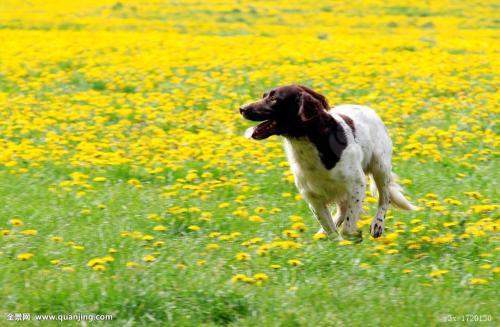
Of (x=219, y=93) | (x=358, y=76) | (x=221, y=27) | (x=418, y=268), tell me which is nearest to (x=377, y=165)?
(x=418, y=268)

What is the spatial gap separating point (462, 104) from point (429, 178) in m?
3.60

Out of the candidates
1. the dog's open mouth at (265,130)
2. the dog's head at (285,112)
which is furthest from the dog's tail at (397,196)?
the dog's open mouth at (265,130)

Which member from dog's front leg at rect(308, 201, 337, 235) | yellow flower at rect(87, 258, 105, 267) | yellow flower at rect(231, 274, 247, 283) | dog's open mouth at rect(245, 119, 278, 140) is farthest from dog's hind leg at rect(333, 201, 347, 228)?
yellow flower at rect(87, 258, 105, 267)

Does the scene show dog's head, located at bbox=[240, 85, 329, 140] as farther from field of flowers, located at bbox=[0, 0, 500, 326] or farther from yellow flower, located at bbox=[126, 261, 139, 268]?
yellow flower, located at bbox=[126, 261, 139, 268]

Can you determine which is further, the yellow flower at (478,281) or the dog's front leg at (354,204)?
the dog's front leg at (354,204)

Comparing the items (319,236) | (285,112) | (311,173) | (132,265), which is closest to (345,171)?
(311,173)

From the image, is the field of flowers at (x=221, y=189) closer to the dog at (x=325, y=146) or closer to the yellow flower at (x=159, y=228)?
the yellow flower at (x=159, y=228)

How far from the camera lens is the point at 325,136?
21.3 feet

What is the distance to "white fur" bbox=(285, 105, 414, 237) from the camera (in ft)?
21.6

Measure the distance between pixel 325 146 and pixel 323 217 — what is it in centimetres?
58

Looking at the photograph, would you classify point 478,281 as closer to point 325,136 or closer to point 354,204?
point 354,204

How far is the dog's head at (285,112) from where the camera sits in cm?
639

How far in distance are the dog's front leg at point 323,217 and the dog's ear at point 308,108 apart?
2.41 feet

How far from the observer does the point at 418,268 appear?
5977mm
